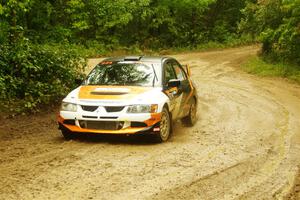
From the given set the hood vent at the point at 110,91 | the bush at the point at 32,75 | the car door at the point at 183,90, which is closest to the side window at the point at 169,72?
the car door at the point at 183,90

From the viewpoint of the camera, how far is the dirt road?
7.14m

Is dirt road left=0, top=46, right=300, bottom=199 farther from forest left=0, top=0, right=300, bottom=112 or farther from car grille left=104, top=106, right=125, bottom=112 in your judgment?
forest left=0, top=0, right=300, bottom=112

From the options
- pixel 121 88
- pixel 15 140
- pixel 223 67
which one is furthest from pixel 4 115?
pixel 223 67

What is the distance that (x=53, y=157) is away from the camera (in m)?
8.91

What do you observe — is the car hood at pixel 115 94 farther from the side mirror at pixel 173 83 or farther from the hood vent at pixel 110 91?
the side mirror at pixel 173 83

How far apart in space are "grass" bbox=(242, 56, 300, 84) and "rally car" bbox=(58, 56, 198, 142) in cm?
1308

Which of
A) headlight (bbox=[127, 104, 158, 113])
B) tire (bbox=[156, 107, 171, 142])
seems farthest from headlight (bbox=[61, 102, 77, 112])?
tire (bbox=[156, 107, 171, 142])

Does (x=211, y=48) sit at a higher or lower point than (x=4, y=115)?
lower

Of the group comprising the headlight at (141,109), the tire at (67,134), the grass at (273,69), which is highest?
the headlight at (141,109)

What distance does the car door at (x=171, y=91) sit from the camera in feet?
36.3

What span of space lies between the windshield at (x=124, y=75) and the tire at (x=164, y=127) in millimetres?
735

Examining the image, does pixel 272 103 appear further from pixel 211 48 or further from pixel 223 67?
pixel 211 48

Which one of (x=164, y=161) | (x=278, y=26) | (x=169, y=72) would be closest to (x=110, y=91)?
(x=169, y=72)

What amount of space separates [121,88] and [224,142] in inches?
89.0
